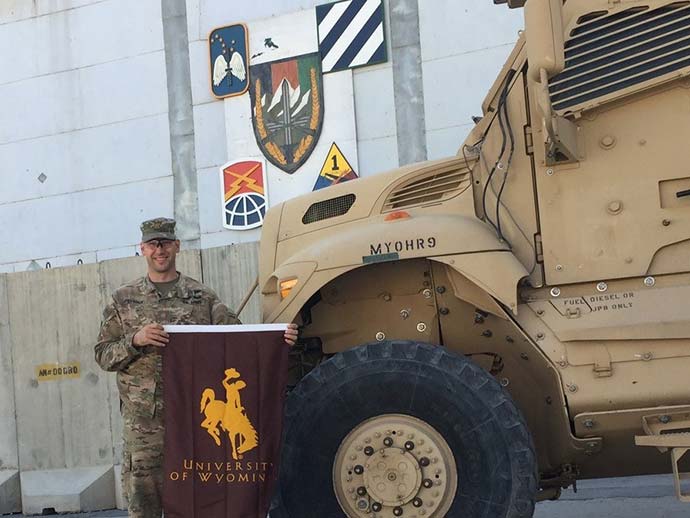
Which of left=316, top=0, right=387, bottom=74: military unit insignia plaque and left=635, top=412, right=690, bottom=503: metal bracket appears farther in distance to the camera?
left=316, top=0, right=387, bottom=74: military unit insignia plaque

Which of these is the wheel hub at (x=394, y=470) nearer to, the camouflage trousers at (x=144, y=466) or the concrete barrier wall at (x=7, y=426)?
the camouflage trousers at (x=144, y=466)

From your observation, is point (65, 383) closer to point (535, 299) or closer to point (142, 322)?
point (142, 322)

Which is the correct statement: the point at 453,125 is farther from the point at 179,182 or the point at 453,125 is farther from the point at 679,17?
the point at 679,17

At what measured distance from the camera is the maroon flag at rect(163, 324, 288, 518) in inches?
199

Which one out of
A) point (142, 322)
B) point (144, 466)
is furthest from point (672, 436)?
point (142, 322)

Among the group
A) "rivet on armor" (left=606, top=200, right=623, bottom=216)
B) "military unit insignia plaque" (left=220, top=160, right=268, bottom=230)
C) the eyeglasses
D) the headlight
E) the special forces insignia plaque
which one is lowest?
the headlight

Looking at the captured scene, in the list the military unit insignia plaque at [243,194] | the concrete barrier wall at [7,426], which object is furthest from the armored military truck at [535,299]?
the military unit insignia plaque at [243,194]

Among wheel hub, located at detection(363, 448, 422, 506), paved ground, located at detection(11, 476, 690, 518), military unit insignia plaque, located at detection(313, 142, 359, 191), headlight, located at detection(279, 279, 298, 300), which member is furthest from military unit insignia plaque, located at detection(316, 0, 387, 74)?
wheel hub, located at detection(363, 448, 422, 506)

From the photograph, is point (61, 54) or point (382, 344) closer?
point (382, 344)

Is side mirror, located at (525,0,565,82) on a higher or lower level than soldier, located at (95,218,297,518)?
higher

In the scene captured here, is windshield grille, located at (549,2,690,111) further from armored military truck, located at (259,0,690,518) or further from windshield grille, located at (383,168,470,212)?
windshield grille, located at (383,168,470,212)

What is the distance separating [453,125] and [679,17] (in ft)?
23.6

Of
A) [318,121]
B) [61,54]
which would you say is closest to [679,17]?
[318,121]

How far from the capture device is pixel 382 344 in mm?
4945
